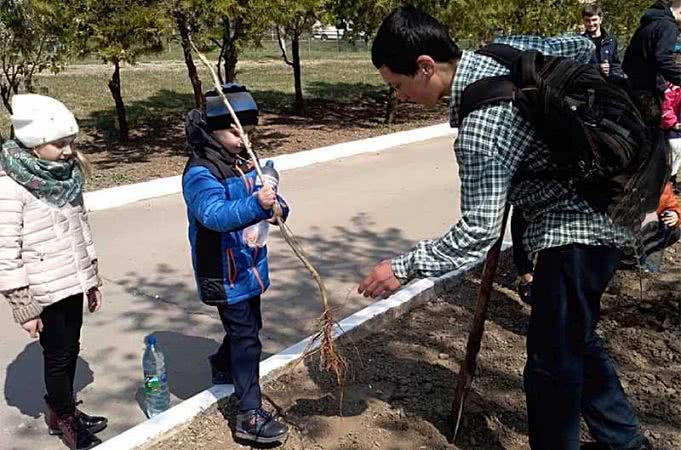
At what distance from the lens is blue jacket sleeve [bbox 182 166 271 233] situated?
279 cm

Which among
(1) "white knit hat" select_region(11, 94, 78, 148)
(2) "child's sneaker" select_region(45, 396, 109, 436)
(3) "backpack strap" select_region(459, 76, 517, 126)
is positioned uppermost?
(3) "backpack strap" select_region(459, 76, 517, 126)

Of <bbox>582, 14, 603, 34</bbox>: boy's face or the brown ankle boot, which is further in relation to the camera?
Answer: <bbox>582, 14, 603, 34</bbox>: boy's face

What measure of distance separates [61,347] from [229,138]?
1203 millimetres

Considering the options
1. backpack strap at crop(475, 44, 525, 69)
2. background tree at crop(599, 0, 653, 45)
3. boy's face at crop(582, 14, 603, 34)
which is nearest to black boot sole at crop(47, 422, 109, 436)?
backpack strap at crop(475, 44, 525, 69)

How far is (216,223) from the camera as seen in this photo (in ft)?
9.34

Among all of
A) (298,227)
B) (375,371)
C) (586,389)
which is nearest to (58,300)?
(375,371)

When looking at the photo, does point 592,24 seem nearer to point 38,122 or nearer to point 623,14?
point 38,122

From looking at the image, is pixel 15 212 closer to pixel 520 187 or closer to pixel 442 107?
pixel 520 187

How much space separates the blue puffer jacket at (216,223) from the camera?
116 inches

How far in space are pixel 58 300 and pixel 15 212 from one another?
16.2 inches

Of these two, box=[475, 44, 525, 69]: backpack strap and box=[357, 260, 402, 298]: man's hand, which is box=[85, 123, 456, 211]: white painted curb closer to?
box=[357, 260, 402, 298]: man's hand

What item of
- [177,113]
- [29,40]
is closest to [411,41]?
[29,40]

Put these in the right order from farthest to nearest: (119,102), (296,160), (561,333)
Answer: (119,102)
(296,160)
(561,333)

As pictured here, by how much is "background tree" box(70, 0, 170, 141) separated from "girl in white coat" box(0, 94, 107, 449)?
5.90 metres
